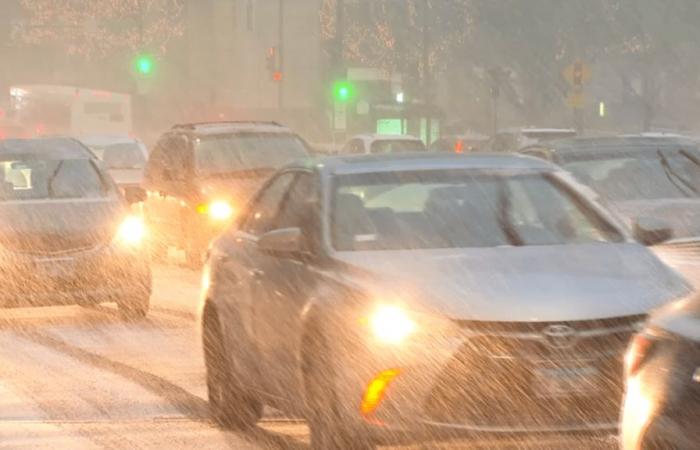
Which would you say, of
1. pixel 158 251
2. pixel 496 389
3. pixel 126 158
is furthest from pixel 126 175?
pixel 496 389

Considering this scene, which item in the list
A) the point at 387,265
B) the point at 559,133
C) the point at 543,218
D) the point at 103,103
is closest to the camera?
the point at 387,265

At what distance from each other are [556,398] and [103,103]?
5841 centimetres

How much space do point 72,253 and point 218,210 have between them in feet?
18.6

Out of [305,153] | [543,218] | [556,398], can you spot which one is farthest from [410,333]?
[305,153]

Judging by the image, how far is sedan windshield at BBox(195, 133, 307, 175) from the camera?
78.8 ft

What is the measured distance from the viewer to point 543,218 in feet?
33.7

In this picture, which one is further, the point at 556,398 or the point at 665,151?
the point at 665,151

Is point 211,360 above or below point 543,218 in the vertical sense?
below

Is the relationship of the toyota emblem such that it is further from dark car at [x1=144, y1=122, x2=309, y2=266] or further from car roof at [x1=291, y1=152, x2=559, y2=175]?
dark car at [x1=144, y1=122, x2=309, y2=266]

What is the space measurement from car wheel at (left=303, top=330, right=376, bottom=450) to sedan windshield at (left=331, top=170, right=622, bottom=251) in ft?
2.54

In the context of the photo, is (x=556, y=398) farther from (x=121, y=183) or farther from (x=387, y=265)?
(x=121, y=183)

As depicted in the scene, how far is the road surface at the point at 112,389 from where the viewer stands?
34.6 ft

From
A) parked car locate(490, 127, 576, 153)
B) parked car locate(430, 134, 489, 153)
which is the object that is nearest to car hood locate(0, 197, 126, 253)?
parked car locate(490, 127, 576, 153)

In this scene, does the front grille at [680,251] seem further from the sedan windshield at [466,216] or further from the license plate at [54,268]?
the license plate at [54,268]
